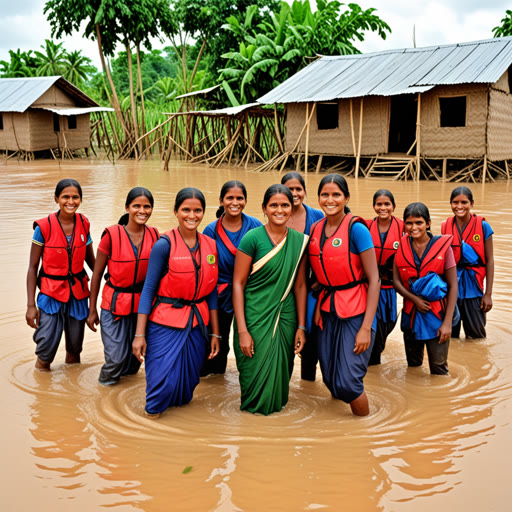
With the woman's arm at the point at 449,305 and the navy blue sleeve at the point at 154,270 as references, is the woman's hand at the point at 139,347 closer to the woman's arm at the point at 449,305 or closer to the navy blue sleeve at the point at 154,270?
the navy blue sleeve at the point at 154,270

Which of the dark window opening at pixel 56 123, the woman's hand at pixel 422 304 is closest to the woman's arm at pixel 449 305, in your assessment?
the woman's hand at pixel 422 304

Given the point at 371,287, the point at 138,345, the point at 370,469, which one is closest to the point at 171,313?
the point at 138,345

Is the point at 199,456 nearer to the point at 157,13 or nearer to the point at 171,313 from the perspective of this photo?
the point at 171,313

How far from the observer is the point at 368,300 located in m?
3.26

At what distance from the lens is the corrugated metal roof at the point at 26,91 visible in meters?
24.5

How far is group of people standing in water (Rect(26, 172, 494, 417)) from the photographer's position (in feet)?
10.8

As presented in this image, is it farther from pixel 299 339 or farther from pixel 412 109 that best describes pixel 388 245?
pixel 412 109

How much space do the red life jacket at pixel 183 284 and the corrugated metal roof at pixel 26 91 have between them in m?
22.9

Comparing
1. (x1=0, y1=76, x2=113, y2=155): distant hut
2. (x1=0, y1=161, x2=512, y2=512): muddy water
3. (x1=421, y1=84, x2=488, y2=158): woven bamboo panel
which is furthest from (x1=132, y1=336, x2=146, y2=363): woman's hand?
(x1=0, y1=76, x2=113, y2=155): distant hut

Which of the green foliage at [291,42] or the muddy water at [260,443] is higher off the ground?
the green foliage at [291,42]

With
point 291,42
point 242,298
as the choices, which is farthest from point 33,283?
point 291,42

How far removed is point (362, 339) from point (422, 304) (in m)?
0.77

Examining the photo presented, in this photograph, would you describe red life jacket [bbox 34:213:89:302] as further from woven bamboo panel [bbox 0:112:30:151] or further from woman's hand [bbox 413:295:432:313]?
woven bamboo panel [bbox 0:112:30:151]

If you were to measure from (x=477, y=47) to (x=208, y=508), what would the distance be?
16.7 metres
